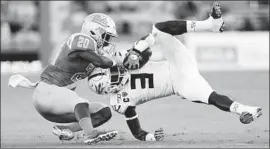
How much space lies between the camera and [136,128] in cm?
837

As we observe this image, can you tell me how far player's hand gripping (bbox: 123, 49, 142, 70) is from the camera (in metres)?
7.61

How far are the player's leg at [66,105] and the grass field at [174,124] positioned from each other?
29 centimetres

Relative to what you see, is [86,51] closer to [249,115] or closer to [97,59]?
[97,59]

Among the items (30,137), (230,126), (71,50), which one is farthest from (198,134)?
(71,50)

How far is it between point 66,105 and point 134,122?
2.40 ft

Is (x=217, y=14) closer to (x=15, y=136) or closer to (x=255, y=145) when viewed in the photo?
(x=255, y=145)

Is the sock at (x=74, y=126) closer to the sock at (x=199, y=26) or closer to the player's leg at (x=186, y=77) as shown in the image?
the player's leg at (x=186, y=77)

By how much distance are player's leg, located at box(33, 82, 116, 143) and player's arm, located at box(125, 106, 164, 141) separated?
421 millimetres

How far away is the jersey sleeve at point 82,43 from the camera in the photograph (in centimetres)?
768

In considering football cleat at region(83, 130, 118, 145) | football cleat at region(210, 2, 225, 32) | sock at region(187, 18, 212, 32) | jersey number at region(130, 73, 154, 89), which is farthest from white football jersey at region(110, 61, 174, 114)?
football cleat at region(210, 2, 225, 32)

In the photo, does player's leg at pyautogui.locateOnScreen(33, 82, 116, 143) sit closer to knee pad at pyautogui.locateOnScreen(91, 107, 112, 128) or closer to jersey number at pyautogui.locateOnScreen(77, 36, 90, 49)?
knee pad at pyautogui.locateOnScreen(91, 107, 112, 128)

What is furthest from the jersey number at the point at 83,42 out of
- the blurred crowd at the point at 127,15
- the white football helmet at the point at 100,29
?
the blurred crowd at the point at 127,15

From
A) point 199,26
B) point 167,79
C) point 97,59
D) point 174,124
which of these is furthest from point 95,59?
point 174,124

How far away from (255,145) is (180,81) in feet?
3.40
